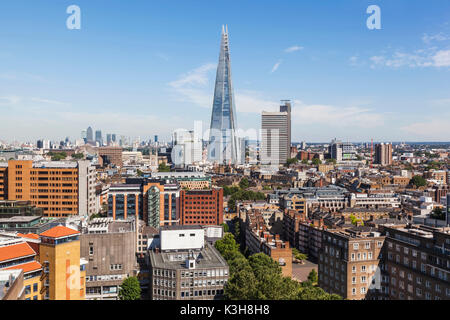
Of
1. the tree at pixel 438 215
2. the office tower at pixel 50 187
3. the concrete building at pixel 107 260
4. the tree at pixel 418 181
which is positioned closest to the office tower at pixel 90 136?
the office tower at pixel 50 187

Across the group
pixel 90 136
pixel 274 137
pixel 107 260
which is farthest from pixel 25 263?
pixel 90 136

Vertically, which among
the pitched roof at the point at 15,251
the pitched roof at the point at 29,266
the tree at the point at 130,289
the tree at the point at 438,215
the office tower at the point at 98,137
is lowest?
the tree at the point at 130,289

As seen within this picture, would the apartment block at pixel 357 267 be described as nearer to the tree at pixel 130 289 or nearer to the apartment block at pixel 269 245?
the apartment block at pixel 269 245

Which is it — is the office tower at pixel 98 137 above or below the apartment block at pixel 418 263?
above

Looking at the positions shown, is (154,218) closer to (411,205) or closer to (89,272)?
(89,272)

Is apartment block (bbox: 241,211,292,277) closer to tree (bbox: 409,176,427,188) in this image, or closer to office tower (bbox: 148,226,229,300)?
office tower (bbox: 148,226,229,300)
